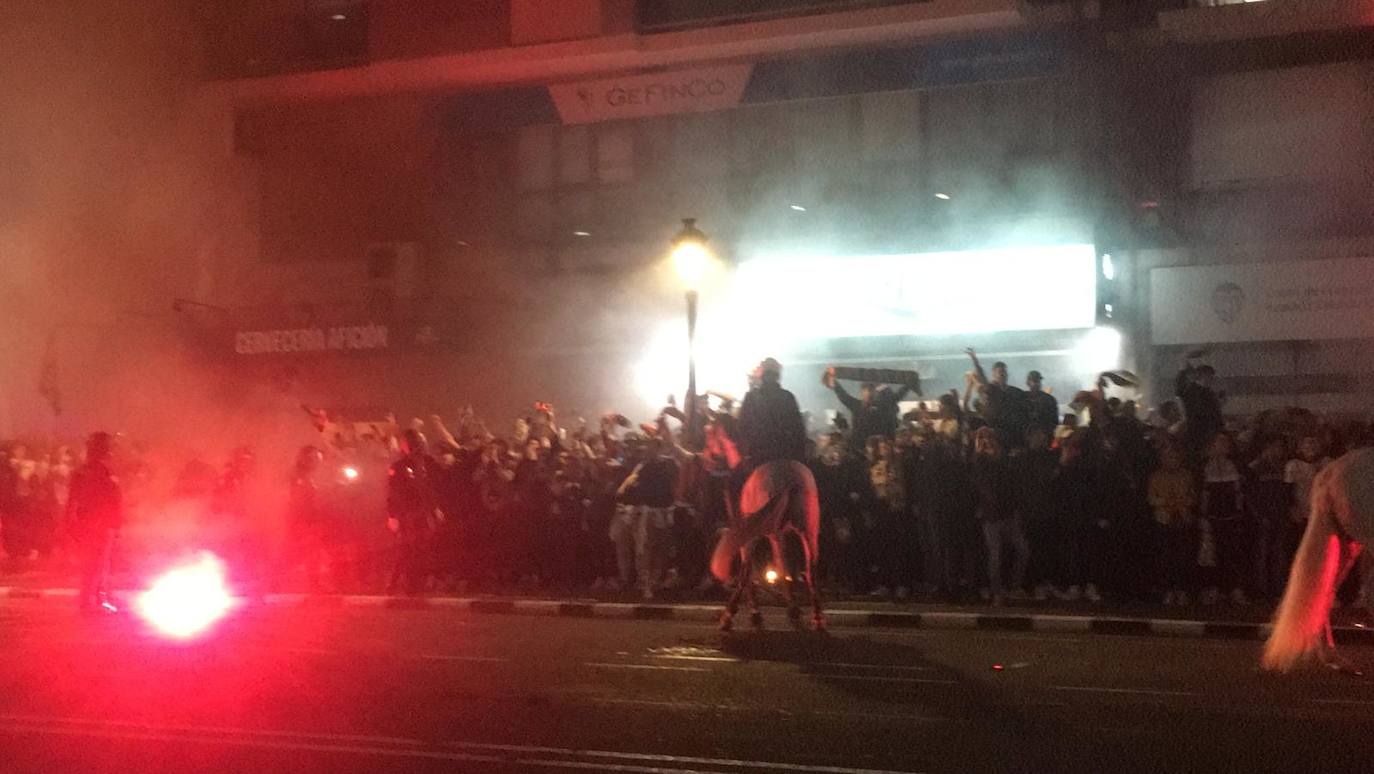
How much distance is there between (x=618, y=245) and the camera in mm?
24078

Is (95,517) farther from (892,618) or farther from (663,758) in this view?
(663,758)

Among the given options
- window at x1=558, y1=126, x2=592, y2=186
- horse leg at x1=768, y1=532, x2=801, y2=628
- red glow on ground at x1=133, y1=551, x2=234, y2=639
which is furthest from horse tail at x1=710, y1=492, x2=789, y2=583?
window at x1=558, y1=126, x2=592, y2=186

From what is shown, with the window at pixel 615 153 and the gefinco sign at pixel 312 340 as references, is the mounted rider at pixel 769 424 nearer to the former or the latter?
the window at pixel 615 153

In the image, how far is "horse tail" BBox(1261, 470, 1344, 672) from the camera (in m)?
8.42

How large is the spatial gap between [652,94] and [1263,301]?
396 inches

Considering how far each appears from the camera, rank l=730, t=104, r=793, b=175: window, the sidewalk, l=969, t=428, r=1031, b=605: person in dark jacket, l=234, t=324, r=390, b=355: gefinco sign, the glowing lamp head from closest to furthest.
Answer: the sidewalk → l=969, t=428, r=1031, b=605: person in dark jacket → the glowing lamp head → l=730, t=104, r=793, b=175: window → l=234, t=324, r=390, b=355: gefinco sign

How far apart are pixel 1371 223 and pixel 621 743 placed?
16.6 metres

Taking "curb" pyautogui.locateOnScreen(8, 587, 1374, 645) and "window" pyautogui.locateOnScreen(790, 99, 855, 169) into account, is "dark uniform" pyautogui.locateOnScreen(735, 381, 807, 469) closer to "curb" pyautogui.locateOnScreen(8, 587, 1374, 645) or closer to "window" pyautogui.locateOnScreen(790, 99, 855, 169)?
"curb" pyautogui.locateOnScreen(8, 587, 1374, 645)

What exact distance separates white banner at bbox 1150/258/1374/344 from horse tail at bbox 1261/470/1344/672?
11.9 meters

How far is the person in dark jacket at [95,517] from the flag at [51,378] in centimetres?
863

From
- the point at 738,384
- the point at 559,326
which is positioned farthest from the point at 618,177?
the point at 738,384

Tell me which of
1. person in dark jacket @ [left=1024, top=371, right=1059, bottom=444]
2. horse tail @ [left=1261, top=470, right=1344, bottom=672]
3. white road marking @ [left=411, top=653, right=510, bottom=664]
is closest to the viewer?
horse tail @ [left=1261, top=470, right=1344, bottom=672]

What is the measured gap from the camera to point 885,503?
14.3 meters

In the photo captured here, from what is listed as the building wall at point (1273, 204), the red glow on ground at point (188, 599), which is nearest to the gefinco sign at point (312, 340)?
the red glow on ground at point (188, 599)
